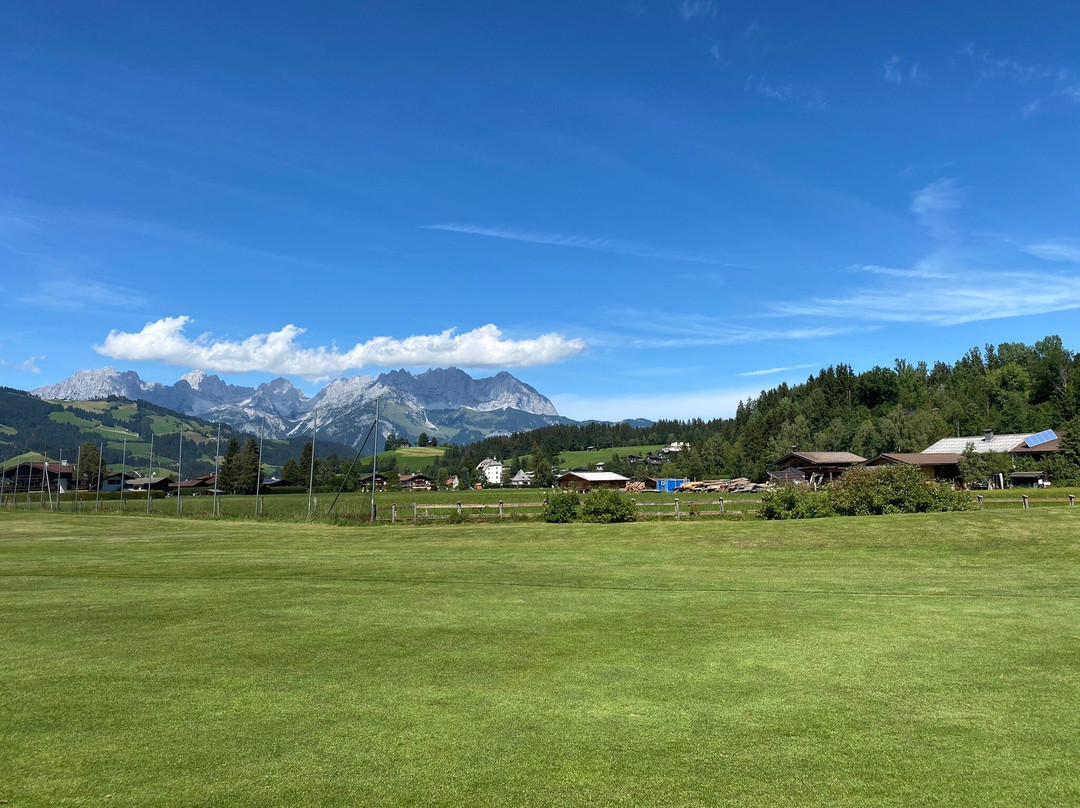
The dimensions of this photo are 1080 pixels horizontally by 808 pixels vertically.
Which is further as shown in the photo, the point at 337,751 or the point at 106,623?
the point at 106,623

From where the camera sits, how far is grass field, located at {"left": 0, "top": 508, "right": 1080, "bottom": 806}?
19.7 ft

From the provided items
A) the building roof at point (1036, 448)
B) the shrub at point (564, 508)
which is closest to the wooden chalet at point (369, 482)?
the shrub at point (564, 508)

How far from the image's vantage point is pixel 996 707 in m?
7.96

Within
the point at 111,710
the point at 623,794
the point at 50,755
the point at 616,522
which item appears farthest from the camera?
the point at 616,522

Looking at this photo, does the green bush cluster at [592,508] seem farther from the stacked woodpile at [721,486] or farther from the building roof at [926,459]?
the stacked woodpile at [721,486]

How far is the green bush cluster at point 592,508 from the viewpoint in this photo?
41844 mm

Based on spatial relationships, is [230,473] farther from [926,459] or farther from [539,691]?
[539,691]

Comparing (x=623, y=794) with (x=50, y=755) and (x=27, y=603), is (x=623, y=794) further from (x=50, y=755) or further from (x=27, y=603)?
(x=27, y=603)

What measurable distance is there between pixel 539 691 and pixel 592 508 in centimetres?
3396

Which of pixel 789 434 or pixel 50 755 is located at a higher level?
pixel 789 434

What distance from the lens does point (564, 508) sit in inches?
1702

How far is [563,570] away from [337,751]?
52.1 feet

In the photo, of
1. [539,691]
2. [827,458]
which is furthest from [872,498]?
[827,458]

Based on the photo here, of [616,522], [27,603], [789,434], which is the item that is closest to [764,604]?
[27,603]
